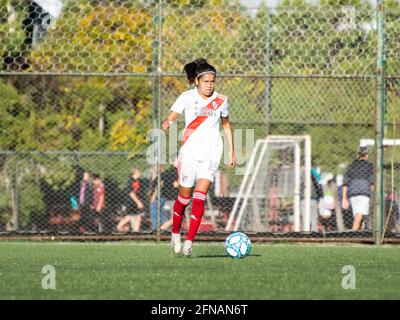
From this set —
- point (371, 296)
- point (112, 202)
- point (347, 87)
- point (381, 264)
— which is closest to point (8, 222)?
point (112, 202)

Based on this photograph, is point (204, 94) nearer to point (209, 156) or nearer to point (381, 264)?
point (209, 156)

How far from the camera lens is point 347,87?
2006 cm

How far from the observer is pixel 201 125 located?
1141 centimetres

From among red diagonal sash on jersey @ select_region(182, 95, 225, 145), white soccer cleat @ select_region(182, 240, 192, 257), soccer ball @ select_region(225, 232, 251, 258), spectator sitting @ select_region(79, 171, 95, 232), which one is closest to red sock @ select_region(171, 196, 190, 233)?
white soccer cleat @ select_region(182, 240, 192, 257)

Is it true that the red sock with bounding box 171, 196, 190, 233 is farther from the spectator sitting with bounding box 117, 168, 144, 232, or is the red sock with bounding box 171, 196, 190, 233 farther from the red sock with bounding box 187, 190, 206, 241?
the spectator sitting with bounding box 117, 168, 144, 232

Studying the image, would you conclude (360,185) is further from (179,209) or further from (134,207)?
(179,209)

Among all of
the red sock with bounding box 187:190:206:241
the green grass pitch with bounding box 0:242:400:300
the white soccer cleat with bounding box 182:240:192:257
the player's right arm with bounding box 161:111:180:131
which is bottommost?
the green grass pitch with bounding box 0:242:400:300

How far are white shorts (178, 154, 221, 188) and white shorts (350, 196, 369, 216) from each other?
22.9 feet

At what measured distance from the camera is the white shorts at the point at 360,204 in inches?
703

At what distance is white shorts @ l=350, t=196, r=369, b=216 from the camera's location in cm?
1784

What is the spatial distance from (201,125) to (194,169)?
A: 0.52m

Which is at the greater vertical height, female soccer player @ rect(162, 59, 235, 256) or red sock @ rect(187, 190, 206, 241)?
female soccer player @ rect(162, 59, 235, 256)

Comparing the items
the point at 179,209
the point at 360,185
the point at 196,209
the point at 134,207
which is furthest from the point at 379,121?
the point at 134,207
